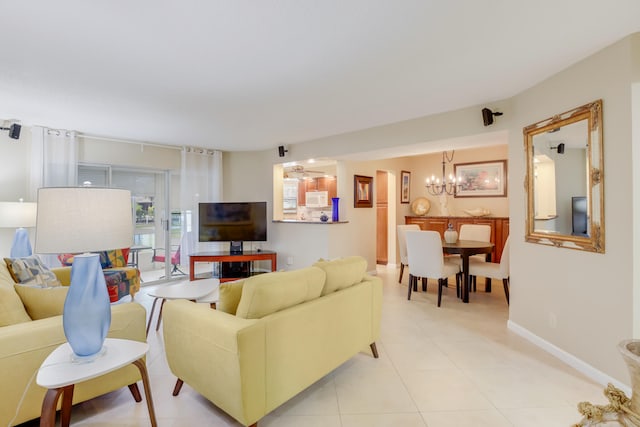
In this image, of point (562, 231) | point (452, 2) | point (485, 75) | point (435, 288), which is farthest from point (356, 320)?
point (435, 288)

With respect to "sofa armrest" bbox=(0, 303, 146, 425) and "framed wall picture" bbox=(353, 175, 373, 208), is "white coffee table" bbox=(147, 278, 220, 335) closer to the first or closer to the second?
"sofa armrest" bbox=(0, 303, 146, 425)

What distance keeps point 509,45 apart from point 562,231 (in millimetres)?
1534

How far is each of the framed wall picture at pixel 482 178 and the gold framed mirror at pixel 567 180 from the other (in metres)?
3.02

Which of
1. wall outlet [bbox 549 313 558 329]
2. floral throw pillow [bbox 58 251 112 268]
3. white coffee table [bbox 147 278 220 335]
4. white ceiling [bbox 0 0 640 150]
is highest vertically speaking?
white ceiling [bbox 0 0 640 150]

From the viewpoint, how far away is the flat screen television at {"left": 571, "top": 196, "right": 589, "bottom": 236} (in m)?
2.39

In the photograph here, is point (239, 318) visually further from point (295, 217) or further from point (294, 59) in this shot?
point (295, 217)

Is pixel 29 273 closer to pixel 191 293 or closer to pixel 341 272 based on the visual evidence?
pixel 191 293

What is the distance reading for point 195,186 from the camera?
18.3ft

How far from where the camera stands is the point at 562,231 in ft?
8.54

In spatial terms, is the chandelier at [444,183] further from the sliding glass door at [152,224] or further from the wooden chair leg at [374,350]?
the sliding glass door at [152,224]

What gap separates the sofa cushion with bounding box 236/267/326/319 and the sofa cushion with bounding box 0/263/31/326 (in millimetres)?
1211

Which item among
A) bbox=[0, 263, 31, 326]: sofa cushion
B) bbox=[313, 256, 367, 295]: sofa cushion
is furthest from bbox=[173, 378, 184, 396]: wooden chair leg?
bbox=[313, 256, 367, 295]: sofa cushion

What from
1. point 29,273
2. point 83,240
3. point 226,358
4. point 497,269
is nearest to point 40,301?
point 29,273

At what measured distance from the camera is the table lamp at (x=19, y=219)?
11.1 feet
